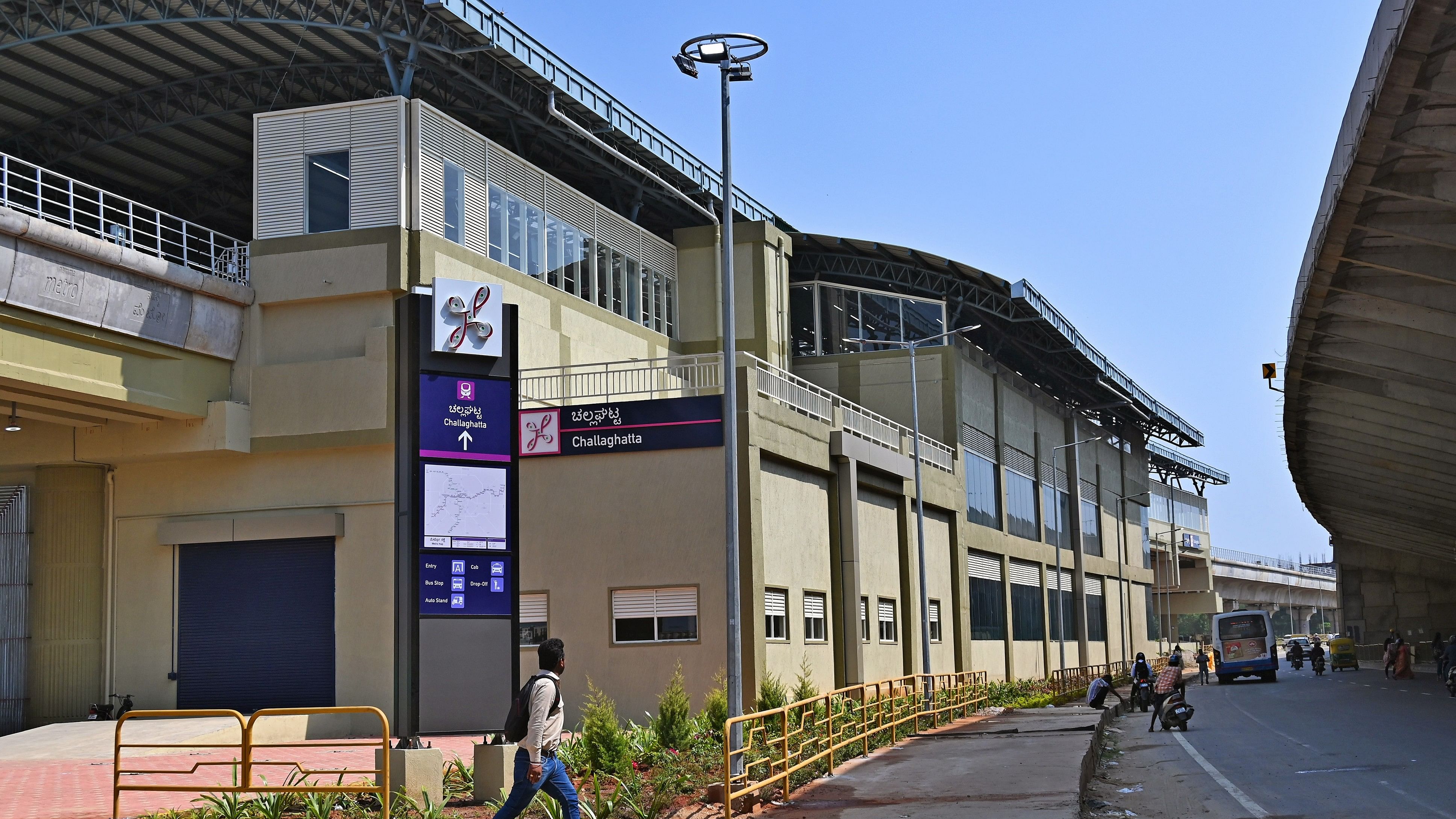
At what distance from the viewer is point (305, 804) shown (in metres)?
14.5

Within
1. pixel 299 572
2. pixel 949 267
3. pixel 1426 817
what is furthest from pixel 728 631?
pixel 949 267

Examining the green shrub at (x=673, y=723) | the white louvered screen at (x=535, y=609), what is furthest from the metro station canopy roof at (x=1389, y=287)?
the white louvered screen at (x=535, y=609)

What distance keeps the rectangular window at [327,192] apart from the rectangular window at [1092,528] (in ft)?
158

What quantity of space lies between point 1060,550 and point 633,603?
126 ft

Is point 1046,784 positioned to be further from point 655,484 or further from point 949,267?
point 949,267

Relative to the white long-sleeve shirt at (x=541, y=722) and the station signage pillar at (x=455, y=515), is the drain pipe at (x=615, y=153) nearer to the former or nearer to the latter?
the station signage pillar at (x=455, y=515)

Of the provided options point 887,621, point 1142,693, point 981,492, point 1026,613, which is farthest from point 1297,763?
point 1026,613

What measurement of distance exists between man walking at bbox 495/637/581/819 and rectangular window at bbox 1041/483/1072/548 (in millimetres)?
53457

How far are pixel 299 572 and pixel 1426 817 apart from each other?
23.8m

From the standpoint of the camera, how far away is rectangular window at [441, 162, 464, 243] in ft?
108

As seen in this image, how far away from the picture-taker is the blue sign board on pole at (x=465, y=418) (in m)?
16.5

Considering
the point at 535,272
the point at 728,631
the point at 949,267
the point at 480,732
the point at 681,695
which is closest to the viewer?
the point at 480,732

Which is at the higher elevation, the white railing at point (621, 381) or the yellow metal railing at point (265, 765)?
the white railing at point (621, 381)

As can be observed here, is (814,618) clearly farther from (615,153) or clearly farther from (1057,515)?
(1057,515)
